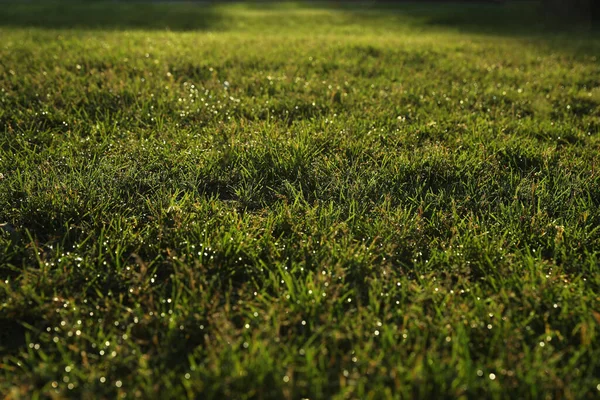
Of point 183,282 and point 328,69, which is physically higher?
point 328,69

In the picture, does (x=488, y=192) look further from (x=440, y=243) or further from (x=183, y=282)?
(x=183, y=282)

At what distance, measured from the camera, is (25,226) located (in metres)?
2.08

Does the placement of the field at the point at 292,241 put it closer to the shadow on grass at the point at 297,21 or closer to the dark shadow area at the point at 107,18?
the dark shadow area at the point at 107,18

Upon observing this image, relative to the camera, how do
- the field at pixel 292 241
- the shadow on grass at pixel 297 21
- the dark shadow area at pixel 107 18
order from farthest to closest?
the shadow on grass at pixel 297 21, the dark shadow area at pixel 107 18, the field at pixel 292 241

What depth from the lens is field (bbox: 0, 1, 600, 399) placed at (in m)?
1.42

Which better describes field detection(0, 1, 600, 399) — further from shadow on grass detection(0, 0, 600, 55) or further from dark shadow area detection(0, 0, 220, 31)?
shadow on grass detection(0, 0, 600, 55)

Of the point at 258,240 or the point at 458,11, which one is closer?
the point at 258,240

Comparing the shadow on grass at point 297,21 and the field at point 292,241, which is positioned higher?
the shadow on grass at point 297,21

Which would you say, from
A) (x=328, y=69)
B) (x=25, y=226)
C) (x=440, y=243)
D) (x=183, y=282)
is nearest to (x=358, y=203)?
(x=440, y=243)

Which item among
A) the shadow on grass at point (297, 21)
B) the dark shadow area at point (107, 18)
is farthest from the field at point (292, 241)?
the shadow on grass at point (297, 21)

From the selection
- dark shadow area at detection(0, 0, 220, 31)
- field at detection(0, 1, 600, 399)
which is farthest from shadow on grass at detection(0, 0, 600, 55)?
field at detection(0, 1, 600, 399)

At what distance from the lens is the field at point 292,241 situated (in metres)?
1.42

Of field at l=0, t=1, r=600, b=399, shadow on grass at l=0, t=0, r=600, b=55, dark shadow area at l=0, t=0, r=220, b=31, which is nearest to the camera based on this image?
field at l=0, t=1, r=600, b=399

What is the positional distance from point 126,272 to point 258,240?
506mm
